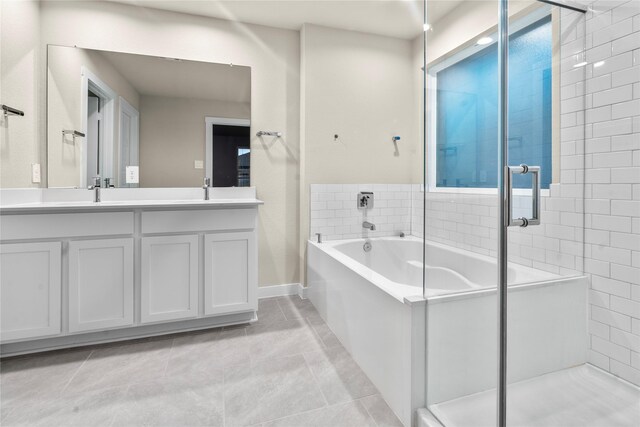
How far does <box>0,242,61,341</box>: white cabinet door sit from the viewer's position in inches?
75.9

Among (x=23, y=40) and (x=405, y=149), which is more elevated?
(x=23, y=40)

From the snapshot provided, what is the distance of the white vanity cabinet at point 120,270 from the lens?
1.96 metres

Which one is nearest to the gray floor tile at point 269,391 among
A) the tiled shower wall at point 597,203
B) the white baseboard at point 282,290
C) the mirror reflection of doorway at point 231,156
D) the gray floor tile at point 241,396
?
the gray floor tile at point 241,396

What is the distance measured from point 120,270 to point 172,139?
1.15 m

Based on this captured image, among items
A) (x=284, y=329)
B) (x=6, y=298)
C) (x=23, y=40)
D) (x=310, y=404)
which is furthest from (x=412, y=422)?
(x=23, y=40)

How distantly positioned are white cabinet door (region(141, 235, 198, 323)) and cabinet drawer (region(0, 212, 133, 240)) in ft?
0.61

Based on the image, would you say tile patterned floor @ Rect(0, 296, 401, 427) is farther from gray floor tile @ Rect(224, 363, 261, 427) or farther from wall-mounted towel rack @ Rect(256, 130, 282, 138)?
wall-mounted towel rack @ Rect(256, 130, 282, 138)

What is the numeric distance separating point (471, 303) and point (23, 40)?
3245mm

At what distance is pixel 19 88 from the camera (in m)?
2.29

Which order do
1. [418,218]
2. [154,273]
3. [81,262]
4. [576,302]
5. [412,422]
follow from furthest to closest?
[418,218], [154,273], [81,262], [576,302], [412,422]

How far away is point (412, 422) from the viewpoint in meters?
1.41

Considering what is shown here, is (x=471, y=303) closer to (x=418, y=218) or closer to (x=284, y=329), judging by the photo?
(x=284, y=329)

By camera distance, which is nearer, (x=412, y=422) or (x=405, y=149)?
(x=412, y=422)

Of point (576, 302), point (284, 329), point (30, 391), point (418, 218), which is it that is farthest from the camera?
point (418, 218)
